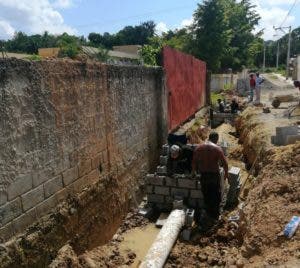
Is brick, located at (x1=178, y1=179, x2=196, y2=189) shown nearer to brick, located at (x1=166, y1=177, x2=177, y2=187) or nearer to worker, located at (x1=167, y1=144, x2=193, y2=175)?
brick, located at (x1=166, y1=177, x2=177, y2=187)

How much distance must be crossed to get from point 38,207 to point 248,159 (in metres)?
7.54

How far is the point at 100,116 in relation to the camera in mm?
6000

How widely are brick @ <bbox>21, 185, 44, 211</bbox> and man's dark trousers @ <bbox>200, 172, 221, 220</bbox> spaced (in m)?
3.29

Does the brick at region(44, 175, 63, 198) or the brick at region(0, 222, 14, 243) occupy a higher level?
the brick at region(44, 175, 63, 198)

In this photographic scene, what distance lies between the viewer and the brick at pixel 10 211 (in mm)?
3637

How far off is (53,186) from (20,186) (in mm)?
677

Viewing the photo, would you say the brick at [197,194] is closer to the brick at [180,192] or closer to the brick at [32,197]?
the brick at [180,192]

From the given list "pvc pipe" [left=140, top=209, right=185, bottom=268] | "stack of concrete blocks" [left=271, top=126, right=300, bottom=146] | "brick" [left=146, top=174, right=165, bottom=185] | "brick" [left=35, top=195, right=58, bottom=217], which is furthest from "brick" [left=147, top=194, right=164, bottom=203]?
"stack of concrete blocks" [left=271, top=126, right=300, bottom=146]

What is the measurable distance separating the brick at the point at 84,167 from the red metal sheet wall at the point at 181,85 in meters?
5.29

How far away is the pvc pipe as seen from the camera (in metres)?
5.05

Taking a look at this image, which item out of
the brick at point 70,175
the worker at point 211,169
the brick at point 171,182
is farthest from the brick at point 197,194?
the brick at point 70,175

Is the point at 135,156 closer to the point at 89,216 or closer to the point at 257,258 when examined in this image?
the point at 89,216

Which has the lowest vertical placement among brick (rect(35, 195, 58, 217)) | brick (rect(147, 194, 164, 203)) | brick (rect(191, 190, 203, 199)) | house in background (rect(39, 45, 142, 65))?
brick (rect(147, 194, 164, 203))

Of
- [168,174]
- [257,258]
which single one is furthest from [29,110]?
[168,174]
